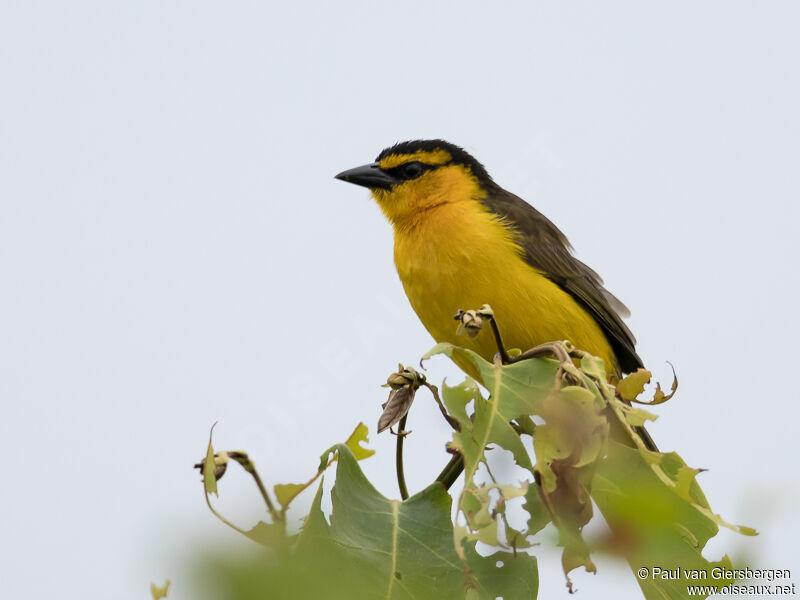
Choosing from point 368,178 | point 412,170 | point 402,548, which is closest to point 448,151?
point 412,170

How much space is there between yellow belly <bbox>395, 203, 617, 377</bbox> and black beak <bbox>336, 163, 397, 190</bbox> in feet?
1.36

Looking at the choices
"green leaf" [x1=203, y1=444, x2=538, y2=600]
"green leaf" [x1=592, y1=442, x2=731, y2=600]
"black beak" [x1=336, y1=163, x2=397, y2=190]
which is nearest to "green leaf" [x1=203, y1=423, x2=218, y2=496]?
"green leaf" [x1=203, y1=444, x2=538, y2=600]

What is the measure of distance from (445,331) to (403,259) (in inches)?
18.8

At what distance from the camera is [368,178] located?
5.00 meters

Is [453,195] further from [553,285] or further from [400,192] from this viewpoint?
[553,285]

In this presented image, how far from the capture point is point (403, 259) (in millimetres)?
4629

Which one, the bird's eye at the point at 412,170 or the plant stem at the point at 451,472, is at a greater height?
the bird's eye at the point at 412,170

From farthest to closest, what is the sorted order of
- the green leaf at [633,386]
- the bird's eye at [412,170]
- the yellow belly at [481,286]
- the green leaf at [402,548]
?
the bird's eye at [412,170], the yellow belly at [481,286], the green leaf at [633,386], the green leaf at [402,548]

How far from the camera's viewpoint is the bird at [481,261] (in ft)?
14.2

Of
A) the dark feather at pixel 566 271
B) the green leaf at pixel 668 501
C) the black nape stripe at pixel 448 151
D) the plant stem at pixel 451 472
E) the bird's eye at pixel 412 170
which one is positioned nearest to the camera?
the green leaf at pixel 668 501

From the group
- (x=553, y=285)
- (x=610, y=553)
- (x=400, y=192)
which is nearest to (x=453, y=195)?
(x=400, y=192)

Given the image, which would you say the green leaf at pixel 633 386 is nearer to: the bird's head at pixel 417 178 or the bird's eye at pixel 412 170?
the bird's head at pixel 417 178

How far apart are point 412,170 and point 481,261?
96 cm

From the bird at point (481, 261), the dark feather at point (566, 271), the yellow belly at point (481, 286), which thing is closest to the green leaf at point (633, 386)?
the bird at point (481, 261)
